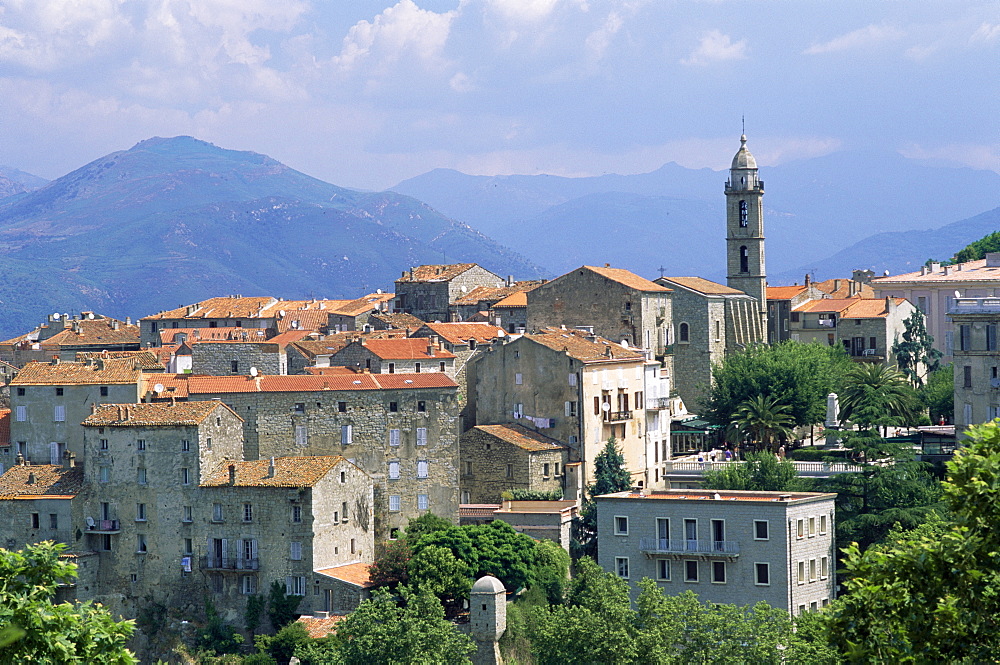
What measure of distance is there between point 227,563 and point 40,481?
8.59 metres

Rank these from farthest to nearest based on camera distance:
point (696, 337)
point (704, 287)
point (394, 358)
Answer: point (704, 287)
point (696, 337)
point (394, 358)

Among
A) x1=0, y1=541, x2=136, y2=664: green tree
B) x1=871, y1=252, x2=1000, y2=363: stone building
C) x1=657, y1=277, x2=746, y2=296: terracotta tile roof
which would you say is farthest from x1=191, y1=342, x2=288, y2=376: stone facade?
x1=0, y1=541, x2=136, y2=664: green tree

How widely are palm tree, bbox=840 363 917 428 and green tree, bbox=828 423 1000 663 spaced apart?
151 ft

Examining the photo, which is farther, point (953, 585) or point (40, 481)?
point (40, 481)

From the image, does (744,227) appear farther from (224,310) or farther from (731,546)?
(731,546)

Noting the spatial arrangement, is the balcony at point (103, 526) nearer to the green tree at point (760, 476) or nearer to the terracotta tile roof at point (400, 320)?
the green tree at point (760, 476)

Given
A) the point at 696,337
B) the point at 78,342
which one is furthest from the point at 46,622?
the point at 78,342

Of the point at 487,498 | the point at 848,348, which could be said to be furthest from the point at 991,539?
the point at 848,348

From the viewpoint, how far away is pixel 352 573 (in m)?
61.9

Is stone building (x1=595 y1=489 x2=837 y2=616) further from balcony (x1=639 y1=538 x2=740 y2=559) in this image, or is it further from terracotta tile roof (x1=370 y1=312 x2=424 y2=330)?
terracotta tile roof (x1=370 y1=312 x2=424 y2=330)

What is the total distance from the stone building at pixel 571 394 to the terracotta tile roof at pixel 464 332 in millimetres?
7623

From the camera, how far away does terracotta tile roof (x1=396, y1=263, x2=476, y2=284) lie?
10819cm

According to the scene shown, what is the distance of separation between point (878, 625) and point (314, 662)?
33.2 metres

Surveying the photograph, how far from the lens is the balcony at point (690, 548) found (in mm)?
58219
